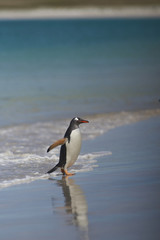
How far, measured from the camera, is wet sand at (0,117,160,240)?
14.3 ft

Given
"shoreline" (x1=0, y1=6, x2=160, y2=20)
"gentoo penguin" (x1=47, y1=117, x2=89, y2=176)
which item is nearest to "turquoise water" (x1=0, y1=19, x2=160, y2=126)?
"gentoo penguin" (x1=47, y1=117, x2=89, y2=176)

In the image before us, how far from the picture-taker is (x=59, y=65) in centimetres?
2509

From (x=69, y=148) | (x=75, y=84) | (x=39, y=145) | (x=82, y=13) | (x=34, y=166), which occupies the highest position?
(x=82, y=13)

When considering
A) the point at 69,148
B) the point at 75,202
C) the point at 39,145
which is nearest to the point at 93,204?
the point at 75,202

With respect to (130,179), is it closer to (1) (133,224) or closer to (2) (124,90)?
(1) (133,224)

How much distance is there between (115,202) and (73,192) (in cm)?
62

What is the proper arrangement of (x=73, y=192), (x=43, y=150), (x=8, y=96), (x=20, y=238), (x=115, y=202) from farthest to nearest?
1. (x=8, y=96)
2. (x=43, y=150)
3. (x=73, y=192)
4. (x=115, y=202)
5. (x=20, y=238)

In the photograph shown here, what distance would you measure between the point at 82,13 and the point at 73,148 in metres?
94.4

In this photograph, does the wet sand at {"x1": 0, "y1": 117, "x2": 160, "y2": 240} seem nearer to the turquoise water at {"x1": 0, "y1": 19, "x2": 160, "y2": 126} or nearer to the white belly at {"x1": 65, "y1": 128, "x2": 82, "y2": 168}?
the white belly at {"x1": 65, "y1": 128, "x2": 82, "y2": 168}

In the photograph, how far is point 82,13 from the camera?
9956cm

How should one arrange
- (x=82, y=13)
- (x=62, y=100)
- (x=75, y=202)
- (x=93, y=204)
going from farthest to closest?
(x=82, y=13)
(x=62, y=100)
(x=75, y=202)
(x=93, y=204)

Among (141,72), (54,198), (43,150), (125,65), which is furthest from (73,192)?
(125,65)

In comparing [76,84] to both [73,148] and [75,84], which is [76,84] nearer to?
[75,84]

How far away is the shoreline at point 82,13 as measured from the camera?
96125 millimetres
